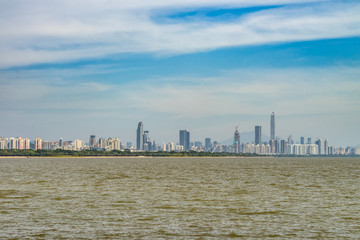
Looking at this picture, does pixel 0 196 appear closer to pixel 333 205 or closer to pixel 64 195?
pixel 64 195

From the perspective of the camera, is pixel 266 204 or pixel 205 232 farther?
pixel 266 204

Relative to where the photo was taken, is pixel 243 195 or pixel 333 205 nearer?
pixel 333 205

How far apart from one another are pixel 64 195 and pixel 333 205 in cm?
2625

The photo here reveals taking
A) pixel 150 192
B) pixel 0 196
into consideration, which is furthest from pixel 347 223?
pixel 0 196

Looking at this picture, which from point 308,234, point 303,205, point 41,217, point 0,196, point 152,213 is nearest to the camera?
point 308,234

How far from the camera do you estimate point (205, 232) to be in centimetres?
2847

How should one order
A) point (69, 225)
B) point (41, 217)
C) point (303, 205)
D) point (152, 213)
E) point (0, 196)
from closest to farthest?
point (69, 225) < point (41, 217) < point (152, 213) < point (303, 205) < point (0, 196)

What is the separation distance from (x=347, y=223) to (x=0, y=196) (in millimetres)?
33078

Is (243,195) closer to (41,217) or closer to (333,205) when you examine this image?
(333,205)

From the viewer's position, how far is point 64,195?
50.2m

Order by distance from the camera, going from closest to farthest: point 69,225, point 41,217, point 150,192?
point 69,225
point 41,217
point 150,192

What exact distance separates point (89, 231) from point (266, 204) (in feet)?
61.6

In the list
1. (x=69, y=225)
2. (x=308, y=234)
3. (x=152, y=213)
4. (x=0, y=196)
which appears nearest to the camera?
(x=308, y=234)

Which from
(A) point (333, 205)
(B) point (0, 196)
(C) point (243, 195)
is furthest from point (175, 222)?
(B) point (0, 196)
